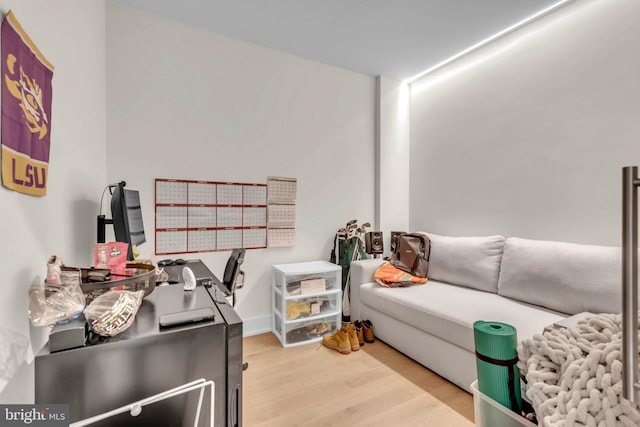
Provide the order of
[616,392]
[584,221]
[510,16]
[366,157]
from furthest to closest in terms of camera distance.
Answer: [366,157] < [510,16] < [584,221] < [616,392]

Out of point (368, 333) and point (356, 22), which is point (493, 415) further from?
point (356, 22)

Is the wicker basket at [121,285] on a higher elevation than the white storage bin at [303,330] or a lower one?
higher

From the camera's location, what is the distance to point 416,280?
2529 millimetres

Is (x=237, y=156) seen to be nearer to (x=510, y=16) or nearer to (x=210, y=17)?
(x=210, y=17)

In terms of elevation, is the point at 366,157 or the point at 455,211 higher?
the point at 366,157

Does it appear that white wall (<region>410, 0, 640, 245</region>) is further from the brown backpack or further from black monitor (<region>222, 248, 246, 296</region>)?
black monitor (<region>222, 248, 246, 296</region>)

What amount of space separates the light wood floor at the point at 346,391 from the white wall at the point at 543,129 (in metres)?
1.43

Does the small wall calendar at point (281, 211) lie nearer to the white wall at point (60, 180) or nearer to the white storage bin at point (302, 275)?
the white storage bin at point (302, 275)

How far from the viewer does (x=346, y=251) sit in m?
2.96

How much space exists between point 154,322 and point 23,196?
1.74ft

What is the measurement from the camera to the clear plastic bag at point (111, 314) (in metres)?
0.71

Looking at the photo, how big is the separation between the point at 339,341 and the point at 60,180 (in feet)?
6.68

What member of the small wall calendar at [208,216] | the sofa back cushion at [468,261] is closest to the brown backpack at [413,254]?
the sofa back cushion at [468,261]

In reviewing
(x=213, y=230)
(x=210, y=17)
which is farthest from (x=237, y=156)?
(x=210, y=17)
